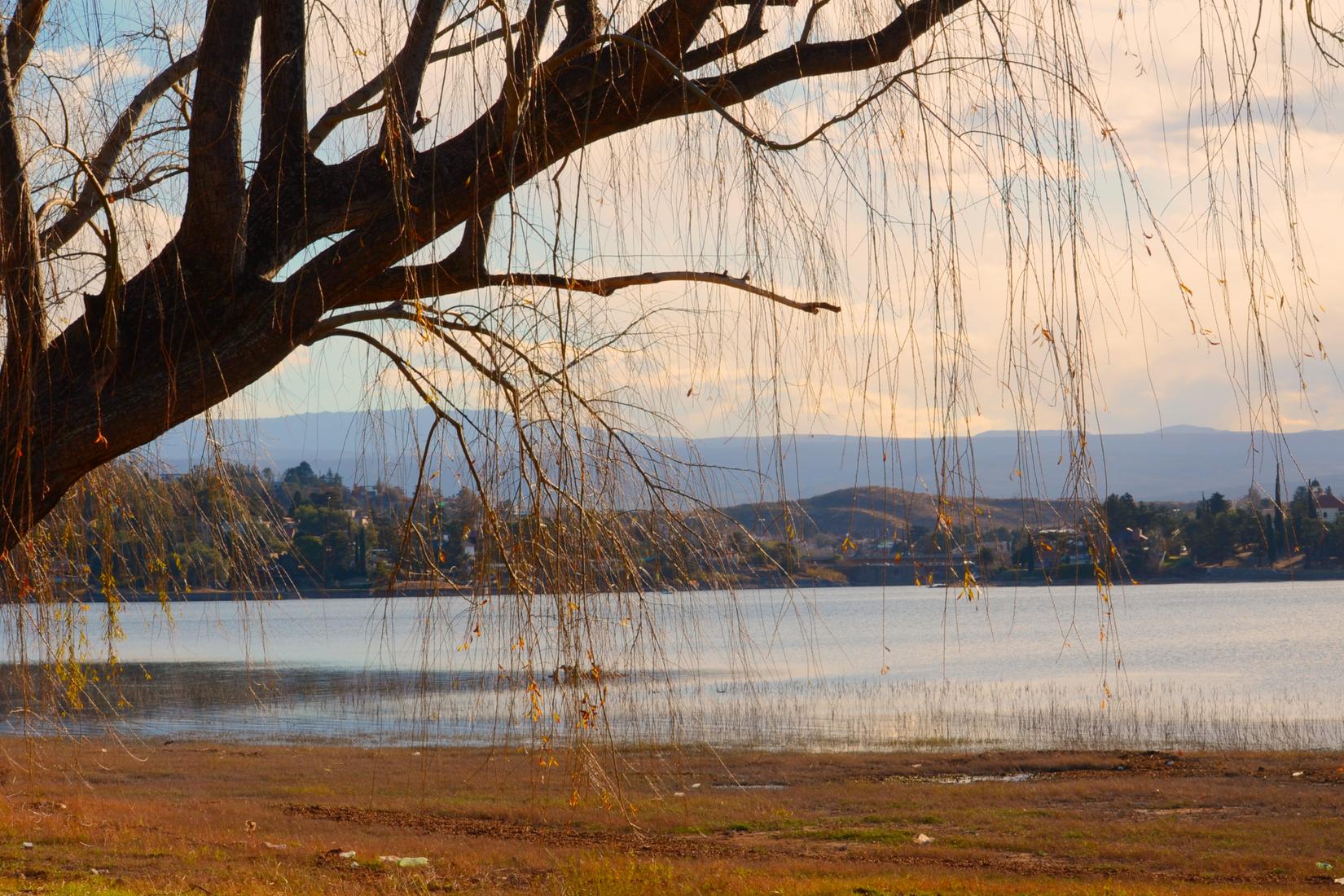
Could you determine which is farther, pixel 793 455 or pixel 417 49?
pixel 417 49

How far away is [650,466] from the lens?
4.08 meters

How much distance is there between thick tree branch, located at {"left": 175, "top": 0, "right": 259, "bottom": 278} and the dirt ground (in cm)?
248

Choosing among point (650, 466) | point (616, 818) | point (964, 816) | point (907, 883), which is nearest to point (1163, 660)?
point (964, 816)

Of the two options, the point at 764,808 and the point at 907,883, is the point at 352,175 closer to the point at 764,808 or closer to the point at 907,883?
the point at 907,883

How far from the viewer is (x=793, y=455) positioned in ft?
11.1

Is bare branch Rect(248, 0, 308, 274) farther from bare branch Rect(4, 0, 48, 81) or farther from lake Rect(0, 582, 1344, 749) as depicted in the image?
lake Rect(0, 582, 1344, 749)

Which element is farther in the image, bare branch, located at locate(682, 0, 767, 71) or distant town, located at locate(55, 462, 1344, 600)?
bare branch, located at locate(682, 0, 767, 71)

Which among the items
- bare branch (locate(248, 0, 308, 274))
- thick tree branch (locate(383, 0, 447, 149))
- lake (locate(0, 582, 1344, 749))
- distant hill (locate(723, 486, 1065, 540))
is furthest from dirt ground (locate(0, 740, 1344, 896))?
thick tree branch (locate(383, 0, 447, 149))

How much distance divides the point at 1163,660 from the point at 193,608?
6498 centimetres

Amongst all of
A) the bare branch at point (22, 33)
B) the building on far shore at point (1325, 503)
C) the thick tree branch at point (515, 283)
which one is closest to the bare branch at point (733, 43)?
the thick tree branch at point (515, 283)

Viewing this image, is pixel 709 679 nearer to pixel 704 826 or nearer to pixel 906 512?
pixel 704 826

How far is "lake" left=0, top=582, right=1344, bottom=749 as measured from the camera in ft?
12.9

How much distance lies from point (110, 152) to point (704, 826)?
11.7 metres

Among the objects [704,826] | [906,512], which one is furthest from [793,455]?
[704,826]
